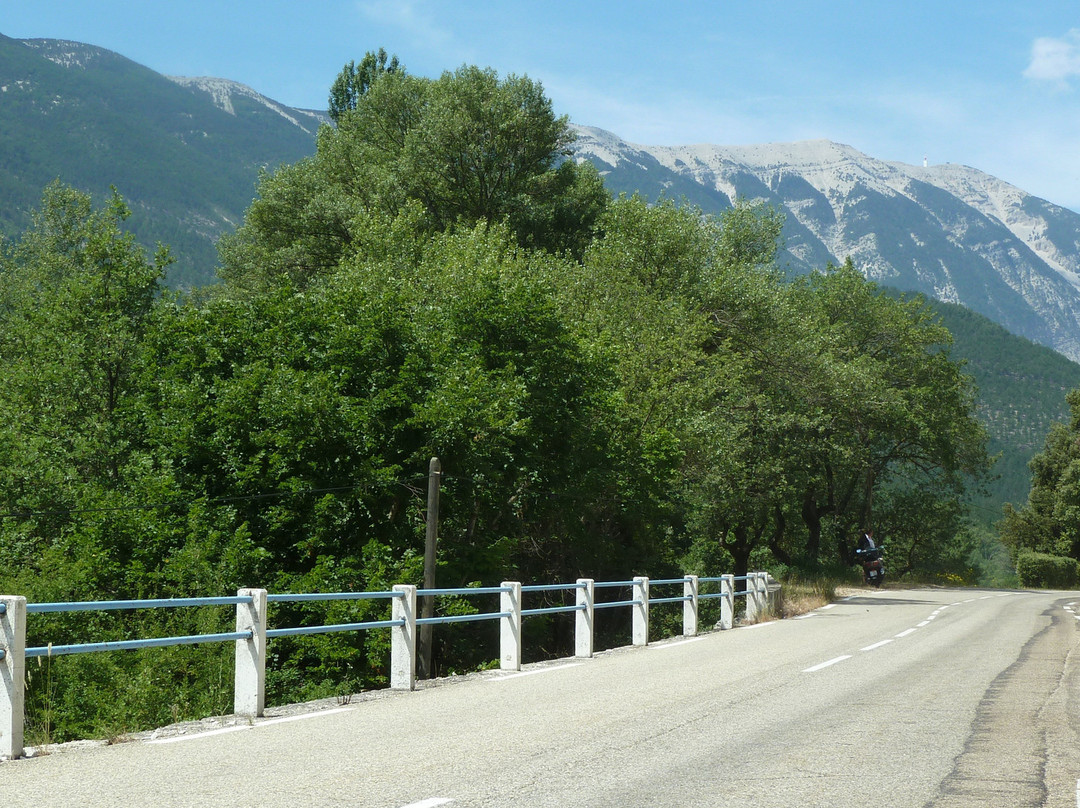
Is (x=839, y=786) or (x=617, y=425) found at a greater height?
(x=617, y=425)

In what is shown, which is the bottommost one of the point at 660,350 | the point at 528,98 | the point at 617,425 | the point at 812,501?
the point at 812,501

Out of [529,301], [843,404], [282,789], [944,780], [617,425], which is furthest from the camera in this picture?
[843,404]

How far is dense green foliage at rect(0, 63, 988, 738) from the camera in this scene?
2230cm

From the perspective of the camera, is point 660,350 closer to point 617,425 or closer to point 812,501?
point 617,425

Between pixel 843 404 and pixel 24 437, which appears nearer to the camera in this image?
pixel 24 437

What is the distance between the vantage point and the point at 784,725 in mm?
7773

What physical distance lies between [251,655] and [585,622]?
6.98m

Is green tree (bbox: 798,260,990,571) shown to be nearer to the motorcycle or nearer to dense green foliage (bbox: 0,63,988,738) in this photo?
dense green foliage (bbox: 0,63,988,738)

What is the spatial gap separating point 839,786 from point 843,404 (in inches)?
1371

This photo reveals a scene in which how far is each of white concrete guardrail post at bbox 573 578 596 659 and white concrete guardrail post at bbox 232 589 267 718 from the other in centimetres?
676

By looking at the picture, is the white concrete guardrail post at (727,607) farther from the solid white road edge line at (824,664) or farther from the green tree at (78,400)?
the green tree at (78,400)

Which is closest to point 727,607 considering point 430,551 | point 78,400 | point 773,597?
point 773,597

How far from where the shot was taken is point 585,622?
14336 millimetres

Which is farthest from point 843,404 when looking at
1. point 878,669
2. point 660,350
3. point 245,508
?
point 878,669
